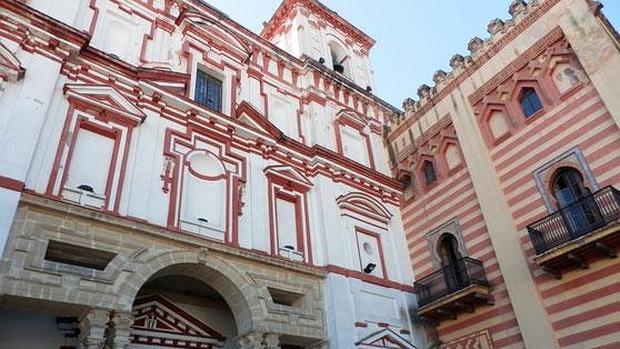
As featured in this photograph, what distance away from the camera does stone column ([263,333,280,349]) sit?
10312 millimetres

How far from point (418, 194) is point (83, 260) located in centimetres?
1055

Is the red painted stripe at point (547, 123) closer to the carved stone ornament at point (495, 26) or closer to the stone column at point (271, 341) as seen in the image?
the carved stone ornament at point (495, 26)

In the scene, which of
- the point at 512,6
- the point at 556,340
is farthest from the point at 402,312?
the point at 512,6

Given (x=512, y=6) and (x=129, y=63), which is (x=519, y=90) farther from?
(x=129, y=63)

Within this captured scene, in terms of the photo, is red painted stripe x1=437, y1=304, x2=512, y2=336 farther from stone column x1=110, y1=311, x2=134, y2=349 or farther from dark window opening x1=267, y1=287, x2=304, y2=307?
stone column x1=110, y1=311, x2=134, y2=349

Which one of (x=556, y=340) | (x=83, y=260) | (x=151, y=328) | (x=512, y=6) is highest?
(x=512, y=6)

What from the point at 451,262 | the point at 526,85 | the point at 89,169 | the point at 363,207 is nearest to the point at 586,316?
the point at 451,262

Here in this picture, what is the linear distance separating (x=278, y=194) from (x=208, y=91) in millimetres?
3837

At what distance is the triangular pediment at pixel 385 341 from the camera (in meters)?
12.0

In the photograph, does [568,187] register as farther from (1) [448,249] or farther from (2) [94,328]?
(2) [94,328]

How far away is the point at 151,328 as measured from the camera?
36.0 feet

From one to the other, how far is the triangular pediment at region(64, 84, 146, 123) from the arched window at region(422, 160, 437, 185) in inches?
364

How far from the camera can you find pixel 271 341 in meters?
10.4

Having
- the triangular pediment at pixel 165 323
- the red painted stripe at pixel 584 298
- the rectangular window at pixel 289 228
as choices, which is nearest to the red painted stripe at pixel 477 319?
the red painted stripe at pixel 584 298
